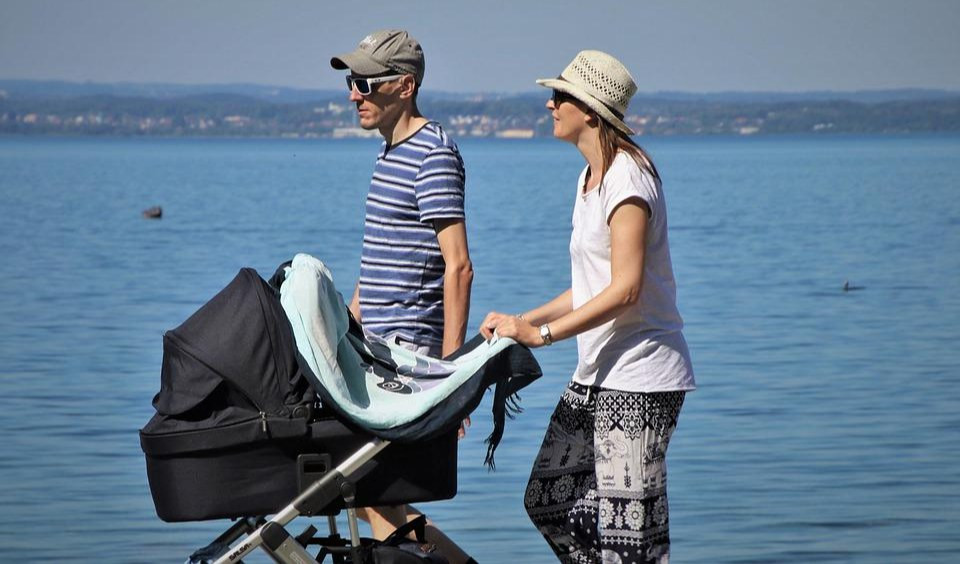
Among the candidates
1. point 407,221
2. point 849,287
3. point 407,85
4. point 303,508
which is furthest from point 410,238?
point 849,287

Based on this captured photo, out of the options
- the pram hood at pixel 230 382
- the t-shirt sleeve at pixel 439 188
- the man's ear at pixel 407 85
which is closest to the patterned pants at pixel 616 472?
the t-shirt sleeve at pixel 439 188

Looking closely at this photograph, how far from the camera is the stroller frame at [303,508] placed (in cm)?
379

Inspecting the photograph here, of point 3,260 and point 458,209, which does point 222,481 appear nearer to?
point 458,209

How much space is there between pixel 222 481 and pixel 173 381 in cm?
26

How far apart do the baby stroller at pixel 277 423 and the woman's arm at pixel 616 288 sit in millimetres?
55

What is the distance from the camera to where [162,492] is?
12.4 feet

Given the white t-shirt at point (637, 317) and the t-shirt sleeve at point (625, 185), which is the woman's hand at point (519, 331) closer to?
the white t-shirt at point (637, 317)

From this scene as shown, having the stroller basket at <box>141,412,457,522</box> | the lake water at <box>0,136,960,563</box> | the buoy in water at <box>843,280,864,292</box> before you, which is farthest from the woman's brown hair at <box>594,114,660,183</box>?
the buoy in water at <box>843,280,864,292</box>

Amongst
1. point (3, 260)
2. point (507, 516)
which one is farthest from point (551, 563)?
point (3, 260)

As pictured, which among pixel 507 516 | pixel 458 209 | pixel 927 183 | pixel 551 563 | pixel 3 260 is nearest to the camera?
pixel 458 209

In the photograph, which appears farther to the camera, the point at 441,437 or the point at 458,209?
the point at 458,209

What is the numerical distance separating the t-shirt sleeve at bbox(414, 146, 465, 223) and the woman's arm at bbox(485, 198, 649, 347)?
575mm

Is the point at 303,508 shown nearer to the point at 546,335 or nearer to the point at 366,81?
the point at 546,335

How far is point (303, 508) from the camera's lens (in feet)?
12.4
